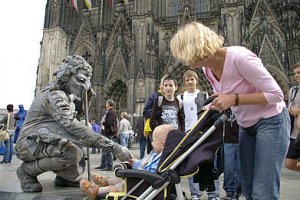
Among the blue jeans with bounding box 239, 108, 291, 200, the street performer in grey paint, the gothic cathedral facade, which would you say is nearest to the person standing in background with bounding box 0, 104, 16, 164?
the street performer in grey paint

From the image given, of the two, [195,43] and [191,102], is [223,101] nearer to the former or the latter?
[195,43]

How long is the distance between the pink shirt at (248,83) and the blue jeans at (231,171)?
2.23 meters

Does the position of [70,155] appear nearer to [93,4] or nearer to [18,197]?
[18,197]

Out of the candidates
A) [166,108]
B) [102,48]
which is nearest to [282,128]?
[166,108]

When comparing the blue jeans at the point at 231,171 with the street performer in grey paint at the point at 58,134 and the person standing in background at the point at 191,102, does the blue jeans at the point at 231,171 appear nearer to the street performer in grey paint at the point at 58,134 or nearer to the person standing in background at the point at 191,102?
the person standing in background at the point at 191,102

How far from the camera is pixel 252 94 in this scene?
180 centimetres

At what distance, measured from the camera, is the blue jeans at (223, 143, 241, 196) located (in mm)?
4035

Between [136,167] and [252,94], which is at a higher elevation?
[252,94]

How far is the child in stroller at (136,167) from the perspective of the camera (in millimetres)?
2697

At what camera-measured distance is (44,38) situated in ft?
86.3

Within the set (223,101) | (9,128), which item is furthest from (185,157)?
(9,128)

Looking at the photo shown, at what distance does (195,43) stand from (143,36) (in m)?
21.0

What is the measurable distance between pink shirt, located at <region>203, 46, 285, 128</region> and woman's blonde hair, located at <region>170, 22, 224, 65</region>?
0.12m

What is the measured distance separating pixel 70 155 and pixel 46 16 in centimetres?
2717
